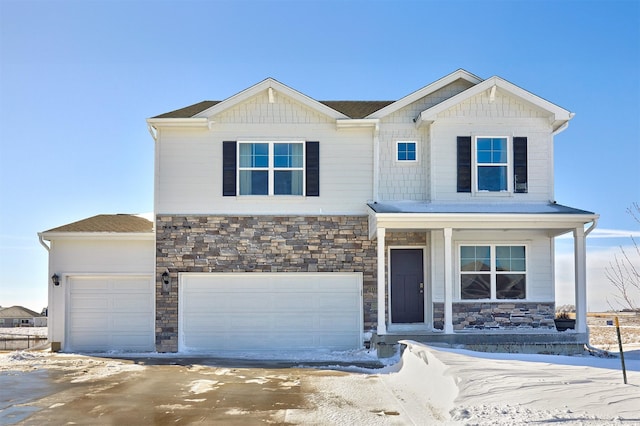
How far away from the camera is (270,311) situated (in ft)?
50.0

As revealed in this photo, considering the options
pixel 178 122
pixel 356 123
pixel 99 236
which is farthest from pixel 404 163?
pixel 99 236

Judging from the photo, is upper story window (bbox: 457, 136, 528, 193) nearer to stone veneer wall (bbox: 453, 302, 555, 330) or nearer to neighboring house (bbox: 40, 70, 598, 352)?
neighboring house (bbox: 40, 70, 598, 352)

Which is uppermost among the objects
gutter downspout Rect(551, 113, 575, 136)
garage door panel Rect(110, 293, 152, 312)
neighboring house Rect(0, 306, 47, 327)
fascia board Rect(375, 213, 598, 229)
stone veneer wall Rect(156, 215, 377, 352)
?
gutter downspout Rect(551, 113, 575, 136)

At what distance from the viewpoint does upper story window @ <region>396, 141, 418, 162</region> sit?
51.0ft

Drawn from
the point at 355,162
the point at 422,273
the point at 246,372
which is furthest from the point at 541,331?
the point at 246,372

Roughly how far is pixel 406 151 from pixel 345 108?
2593mm

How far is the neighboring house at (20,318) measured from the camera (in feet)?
109

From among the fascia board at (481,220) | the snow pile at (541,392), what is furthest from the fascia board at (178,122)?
the snow pile at (541,392)

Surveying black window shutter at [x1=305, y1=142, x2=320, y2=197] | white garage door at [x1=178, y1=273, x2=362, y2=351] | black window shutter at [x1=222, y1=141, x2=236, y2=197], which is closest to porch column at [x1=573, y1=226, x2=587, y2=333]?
white garage door at [x1=178, y1=273, x2=362, y2=351]

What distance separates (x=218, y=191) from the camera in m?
15.3

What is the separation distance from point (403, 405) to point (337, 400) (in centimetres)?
96

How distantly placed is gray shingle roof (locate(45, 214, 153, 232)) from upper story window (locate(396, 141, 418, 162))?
646cm

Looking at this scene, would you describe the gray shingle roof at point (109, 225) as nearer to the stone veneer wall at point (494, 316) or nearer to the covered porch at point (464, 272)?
the covered porch at point (464, 272)

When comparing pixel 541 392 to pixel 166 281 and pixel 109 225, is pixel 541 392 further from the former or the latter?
pixel 109 225
